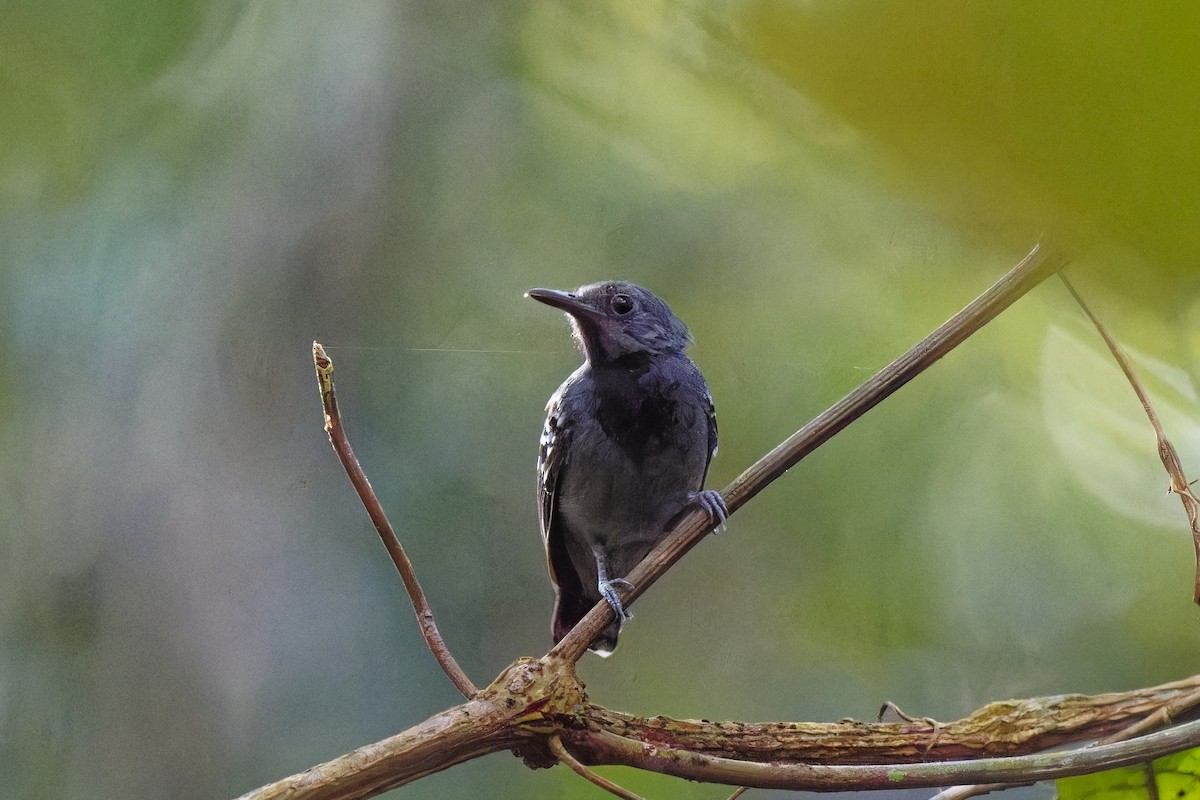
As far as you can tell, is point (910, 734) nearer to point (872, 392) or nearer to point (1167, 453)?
point (872, 392)

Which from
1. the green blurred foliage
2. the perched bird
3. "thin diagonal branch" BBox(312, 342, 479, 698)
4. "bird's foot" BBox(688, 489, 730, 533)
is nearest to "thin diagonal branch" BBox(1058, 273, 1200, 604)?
the green blurred foliage

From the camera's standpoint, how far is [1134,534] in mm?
1913

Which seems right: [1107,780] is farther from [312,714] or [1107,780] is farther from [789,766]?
[312,714]

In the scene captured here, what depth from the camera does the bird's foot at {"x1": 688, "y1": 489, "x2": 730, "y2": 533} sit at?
1679mm

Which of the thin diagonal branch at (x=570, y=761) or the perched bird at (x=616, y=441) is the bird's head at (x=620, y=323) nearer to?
the perched bird at (x=616, y=441)

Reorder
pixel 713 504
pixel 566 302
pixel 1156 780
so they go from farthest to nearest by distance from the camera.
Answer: pixel 566 302
pixel 713 504
pixel 1156 780

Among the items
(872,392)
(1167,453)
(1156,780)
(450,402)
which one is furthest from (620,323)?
(1156,780)

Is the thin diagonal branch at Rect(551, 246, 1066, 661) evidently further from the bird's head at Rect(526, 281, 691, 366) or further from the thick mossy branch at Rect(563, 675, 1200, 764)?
the bird's head at Rect(526, 281, 691, 366)

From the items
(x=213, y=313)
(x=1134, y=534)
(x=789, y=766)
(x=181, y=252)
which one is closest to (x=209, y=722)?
(x=213, y=313)

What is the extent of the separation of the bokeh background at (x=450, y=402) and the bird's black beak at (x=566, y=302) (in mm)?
133

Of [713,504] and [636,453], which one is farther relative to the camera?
[636,453]

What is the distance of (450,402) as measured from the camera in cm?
208

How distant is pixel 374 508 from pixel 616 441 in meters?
0.73

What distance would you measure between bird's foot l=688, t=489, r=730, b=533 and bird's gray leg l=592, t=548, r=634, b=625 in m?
0.19
